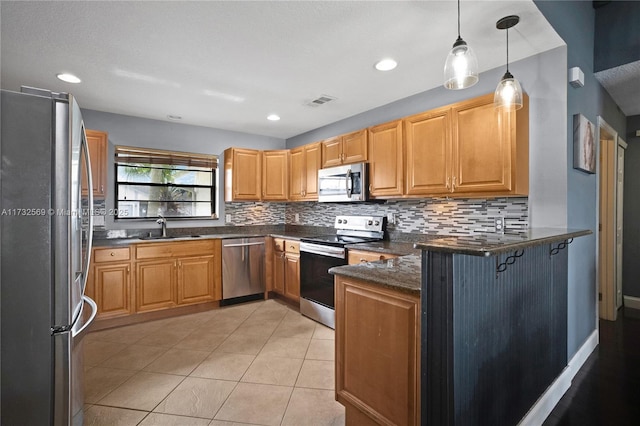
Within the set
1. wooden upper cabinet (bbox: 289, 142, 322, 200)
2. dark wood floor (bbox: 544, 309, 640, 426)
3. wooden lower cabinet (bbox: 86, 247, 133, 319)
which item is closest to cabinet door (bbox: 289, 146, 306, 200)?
wooden upper cabinet (bbox: 289, 142, 322, 200)

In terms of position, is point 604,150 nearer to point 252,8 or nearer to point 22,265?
point 252,8

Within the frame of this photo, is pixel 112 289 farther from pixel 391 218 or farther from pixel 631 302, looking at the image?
pixel 631 302

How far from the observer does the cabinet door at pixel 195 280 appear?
12.4 ft

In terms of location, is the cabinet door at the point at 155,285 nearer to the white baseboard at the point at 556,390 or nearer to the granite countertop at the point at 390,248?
the granite countertop at the point at 390,248

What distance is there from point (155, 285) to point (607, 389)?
163 inches

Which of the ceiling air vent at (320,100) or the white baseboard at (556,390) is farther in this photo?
the ceiling air vent at (320,100)

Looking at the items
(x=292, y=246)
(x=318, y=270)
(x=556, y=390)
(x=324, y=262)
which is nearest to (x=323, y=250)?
(x=324, y=262)

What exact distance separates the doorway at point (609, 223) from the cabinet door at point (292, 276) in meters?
3.29

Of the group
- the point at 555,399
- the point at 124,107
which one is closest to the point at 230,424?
the point at 555,399

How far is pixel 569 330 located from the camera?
226 centimetres

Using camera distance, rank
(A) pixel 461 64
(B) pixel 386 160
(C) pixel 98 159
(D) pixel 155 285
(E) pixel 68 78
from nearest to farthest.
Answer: (A) pixel 461 64, (E) pixel 68 78, (B) pixel 386 160, (C) pixel 98 159, (D) pixel 155 285

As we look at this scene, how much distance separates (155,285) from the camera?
3.59 meters

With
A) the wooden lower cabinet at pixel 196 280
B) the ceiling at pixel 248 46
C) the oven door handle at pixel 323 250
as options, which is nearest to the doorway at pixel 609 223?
the ceiling at pixel 248 46

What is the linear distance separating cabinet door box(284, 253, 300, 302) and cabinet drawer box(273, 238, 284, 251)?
0.15 meters
